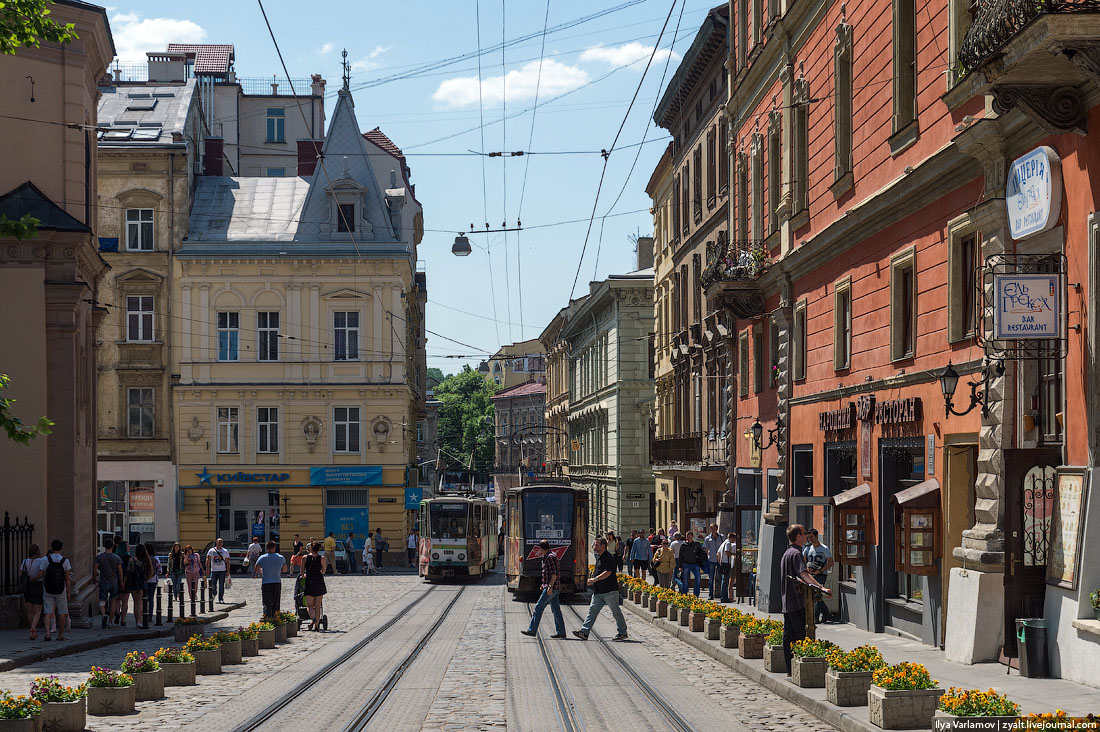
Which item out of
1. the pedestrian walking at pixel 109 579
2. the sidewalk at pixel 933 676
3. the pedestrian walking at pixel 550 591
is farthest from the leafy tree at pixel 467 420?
the sidewalk at pixel 933 676

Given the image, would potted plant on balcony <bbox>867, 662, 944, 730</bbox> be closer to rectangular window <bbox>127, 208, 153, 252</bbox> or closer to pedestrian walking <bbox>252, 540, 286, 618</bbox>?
pedestrian walking <bbox>252, 540, 286, 618</bbox>

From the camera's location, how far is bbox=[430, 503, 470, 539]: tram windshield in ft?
137

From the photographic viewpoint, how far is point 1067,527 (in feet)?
47.1

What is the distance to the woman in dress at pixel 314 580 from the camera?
24000mm

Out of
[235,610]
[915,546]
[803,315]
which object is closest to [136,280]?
A: [235,610]

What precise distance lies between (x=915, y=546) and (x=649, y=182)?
37.8 m

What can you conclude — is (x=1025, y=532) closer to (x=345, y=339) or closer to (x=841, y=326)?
(x=841, y=326)

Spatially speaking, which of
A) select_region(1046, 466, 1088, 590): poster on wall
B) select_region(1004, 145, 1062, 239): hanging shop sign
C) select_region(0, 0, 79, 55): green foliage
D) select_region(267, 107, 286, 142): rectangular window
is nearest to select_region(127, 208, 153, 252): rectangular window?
select_region(267, 107, 286, 142): rectangular window

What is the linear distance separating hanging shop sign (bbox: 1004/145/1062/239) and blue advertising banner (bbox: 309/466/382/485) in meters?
39.1

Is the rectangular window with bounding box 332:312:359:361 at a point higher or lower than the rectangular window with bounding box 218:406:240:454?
higher

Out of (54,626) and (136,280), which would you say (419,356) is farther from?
(54,626)

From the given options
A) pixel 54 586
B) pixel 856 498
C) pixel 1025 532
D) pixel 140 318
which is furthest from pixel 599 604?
pixel 140 318

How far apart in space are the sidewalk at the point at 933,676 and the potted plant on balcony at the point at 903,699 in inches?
6.6

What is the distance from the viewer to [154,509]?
170 ft
